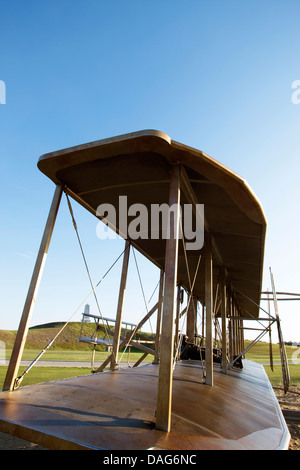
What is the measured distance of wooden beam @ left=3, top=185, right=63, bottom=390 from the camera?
354 centimetres

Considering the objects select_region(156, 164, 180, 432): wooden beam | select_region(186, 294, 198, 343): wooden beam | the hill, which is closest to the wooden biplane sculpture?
select_region(156, 164, 180, 432): wooden beam

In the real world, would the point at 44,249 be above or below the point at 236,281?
below

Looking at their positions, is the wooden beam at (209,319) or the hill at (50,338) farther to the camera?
the hill at (50,338)

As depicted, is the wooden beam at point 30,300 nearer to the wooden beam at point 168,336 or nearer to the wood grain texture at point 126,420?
the wood grain texture at point 126,420

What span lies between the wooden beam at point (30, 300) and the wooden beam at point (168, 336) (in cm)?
209

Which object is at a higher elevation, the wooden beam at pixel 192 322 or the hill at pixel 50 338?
the wooden beam at pixel 192 322

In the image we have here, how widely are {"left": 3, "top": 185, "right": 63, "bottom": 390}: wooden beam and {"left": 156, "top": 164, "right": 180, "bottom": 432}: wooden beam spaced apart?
6.86 ft

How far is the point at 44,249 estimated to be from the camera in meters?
4.11

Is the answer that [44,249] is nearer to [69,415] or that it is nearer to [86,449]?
[69,415]

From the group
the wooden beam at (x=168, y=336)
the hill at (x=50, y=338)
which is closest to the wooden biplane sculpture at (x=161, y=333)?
the wooden beam at (x=168, y=336)

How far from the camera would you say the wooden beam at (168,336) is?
2.66 meters

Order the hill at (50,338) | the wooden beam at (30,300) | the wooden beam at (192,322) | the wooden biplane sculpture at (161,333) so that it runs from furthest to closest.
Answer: the hill at (50,338) → the wooden beam at (192,322) → the wooden beam at (30,300) → the wooden biplane sculpture at (161,333)
